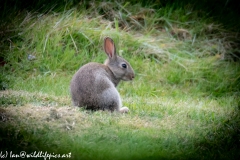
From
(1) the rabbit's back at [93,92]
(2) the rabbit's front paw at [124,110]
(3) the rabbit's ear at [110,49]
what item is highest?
(3) the rabbit's ear at [110,49]

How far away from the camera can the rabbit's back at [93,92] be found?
22.4ft

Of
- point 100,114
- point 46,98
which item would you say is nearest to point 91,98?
point 100,114

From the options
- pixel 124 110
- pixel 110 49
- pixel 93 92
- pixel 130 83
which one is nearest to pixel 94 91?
pixel 93 92

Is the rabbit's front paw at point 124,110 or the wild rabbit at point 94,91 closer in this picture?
the wild rabbit at point 94,91

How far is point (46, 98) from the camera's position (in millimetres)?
7316

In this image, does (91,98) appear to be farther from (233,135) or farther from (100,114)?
(233,135)

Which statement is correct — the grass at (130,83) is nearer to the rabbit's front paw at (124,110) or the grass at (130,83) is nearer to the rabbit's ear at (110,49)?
the rabbit's front paw at (124,110)

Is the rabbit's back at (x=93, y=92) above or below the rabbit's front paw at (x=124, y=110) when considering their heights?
above

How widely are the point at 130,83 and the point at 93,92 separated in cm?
314

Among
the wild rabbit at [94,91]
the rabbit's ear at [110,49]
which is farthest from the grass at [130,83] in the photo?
the rabbit's ear at [110,49]

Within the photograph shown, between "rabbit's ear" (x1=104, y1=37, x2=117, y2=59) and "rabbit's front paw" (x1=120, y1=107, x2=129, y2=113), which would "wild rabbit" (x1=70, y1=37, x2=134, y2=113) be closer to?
"rabbit's front paw" (x1=120, y1=107, x2=129, y2=113)

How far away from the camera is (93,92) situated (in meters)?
6.83

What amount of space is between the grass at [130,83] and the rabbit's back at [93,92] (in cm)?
27

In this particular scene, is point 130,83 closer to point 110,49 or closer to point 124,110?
point 110,49
